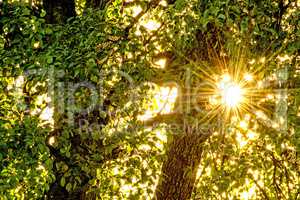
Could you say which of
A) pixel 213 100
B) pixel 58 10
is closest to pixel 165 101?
pixel 213 100

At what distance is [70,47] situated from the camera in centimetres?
583

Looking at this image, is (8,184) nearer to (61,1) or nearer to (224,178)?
(224,178)

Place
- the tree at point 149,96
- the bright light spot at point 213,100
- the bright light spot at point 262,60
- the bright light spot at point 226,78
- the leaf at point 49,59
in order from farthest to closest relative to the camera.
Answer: the bright light spot at point 213,100, the bright light spot at point 226,78, the bright light spot at point 262,60, the tree at point 149,96, the leaf at point 49,59

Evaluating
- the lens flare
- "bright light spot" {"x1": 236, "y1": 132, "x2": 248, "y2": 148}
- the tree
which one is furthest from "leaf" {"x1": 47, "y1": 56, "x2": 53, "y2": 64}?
"bright light spot" {"x1": 236, "y1": 132, "x2": 248, "y2": 148}

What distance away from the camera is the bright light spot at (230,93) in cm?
715

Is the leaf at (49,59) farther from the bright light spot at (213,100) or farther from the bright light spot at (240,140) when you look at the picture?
the bright light spot at (240,140)

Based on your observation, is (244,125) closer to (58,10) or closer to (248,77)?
(248,77)

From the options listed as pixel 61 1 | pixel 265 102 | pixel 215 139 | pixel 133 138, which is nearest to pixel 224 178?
pixel 215 139

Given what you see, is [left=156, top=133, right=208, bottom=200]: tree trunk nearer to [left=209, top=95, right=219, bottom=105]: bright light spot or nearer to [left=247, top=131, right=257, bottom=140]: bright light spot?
[left=209, top=95, right=219, bottom=105]: bright light spot

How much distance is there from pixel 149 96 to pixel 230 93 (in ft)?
4.94

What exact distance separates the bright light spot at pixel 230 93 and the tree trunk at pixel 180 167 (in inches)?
31.6

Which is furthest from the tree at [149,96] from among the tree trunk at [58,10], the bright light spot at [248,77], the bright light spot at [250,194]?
the tree trunk at [58,10]

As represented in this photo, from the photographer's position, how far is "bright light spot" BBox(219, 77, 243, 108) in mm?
7148

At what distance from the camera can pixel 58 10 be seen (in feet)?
27.7
